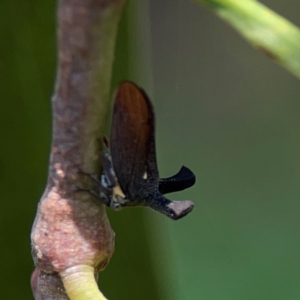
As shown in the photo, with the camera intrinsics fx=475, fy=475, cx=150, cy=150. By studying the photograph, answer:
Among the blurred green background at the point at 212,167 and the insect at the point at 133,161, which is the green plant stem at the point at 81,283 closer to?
the insect at the point at 133,161

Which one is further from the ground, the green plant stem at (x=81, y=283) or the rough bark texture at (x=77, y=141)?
the rough bark texture at (x=77, y=141)

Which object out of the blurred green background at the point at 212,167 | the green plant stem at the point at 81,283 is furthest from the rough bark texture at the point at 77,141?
the blurred green background at the point at 212,167

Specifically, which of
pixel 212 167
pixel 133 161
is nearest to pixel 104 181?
pixel 133 161

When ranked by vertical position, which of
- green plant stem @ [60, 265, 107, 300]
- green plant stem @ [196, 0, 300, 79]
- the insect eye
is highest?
green plant stem @ [196, 0, 300, 79]

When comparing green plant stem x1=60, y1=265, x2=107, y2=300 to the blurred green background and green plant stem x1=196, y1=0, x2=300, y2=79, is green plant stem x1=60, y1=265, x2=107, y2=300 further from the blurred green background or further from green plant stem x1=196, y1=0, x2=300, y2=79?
the blurred green background

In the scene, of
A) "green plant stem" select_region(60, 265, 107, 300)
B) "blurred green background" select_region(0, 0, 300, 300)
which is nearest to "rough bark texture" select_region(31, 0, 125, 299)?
"green plant stem" select_region(60, 265, 107, 300)

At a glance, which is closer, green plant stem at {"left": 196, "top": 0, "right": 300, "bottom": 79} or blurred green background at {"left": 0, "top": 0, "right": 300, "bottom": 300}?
green plant stem at {"left": 196, "top": 0, "right": 300, "bottom": 79}
